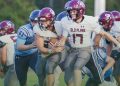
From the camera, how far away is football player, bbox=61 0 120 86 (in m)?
10.1

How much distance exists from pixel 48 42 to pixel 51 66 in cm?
38

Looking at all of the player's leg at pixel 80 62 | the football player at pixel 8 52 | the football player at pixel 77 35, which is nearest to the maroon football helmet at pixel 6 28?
the football player at pixel 8 52

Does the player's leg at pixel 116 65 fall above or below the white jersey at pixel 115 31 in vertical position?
below

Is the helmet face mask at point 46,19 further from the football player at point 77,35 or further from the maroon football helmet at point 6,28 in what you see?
the maroon football helmet at point 6,28

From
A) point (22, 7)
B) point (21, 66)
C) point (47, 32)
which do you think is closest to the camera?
point (47, 32)

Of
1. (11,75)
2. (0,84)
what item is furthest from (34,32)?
(0,84)

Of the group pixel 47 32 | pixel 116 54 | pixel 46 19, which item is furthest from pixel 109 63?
pixel 46 19

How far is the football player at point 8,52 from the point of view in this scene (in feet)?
35.5

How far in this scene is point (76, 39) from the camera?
10.2m

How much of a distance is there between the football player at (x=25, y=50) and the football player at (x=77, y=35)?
695 millimetres

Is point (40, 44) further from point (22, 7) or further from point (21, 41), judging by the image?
point (22, 7)

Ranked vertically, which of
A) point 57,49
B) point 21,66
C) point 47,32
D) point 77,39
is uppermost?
point 47,32

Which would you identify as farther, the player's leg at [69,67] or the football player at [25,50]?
the football player at [25,50]

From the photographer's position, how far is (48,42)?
33.8 ft
